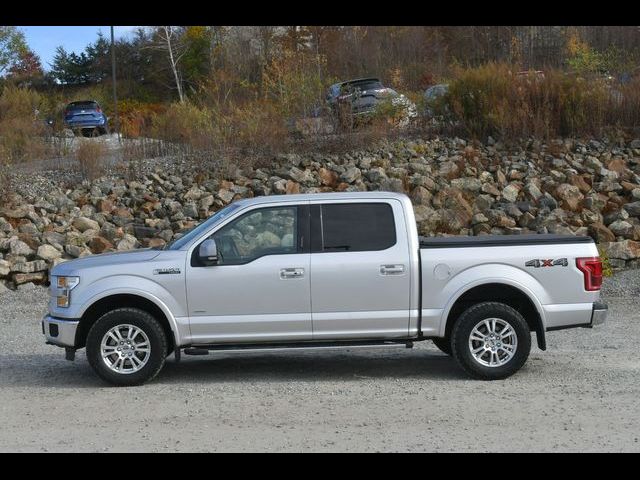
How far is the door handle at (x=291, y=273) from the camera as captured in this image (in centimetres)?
962

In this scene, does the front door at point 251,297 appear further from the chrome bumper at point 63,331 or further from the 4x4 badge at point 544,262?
the 4x4 badge at point 544,262

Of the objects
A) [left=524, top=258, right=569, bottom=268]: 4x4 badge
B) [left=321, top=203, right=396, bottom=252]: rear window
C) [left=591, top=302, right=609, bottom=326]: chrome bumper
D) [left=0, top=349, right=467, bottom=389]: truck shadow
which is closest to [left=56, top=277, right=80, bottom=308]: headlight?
[left=0, top=349, right=467, bottom=389]: truck shadow

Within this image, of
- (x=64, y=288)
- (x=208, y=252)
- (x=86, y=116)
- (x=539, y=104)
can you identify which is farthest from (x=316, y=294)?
(x=86, y=116)

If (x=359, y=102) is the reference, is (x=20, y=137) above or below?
below

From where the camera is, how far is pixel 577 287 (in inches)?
384

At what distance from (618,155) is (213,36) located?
35.1 metres

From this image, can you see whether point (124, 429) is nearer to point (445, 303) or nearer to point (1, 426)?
point (1, 426)

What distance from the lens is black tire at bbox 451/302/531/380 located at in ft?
31.8

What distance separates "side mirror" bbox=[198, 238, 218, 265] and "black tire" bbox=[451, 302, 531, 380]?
8.20 feet

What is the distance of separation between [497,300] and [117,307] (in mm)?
3875

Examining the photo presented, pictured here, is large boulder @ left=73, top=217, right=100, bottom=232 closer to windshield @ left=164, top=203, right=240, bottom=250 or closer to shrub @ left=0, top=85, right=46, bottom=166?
shrub @ left=0, top=85, right=46, bottom=166

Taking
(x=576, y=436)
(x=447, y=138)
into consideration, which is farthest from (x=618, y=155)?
(x=576, y=436)

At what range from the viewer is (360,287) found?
9.66m

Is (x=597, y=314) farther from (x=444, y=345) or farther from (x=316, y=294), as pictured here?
(x=316, y=294)
